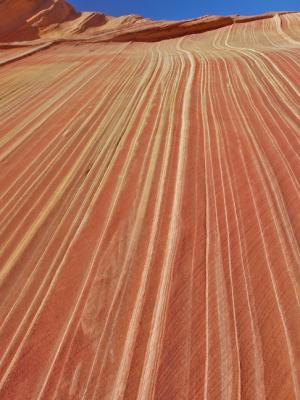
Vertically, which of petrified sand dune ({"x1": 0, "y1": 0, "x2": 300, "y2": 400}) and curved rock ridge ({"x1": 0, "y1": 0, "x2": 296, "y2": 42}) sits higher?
curved rock ridge ({"x1": 0, "y1": 0, "x2": 296, "y2": 42})

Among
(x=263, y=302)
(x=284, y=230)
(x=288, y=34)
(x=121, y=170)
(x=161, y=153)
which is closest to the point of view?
(x=263, y=302)

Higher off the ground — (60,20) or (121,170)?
(60,20)

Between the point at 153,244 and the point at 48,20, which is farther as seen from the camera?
the point at 48,20

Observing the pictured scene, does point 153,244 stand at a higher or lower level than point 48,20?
lower

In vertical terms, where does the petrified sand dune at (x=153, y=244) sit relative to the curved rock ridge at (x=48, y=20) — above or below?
below

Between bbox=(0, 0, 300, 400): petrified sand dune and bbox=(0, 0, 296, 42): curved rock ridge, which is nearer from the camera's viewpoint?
bbox=(0, 0, 300, 400): petrified sand dune

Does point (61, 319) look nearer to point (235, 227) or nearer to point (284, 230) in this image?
point (235, 227)

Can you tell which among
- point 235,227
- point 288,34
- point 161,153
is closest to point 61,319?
point 235,227

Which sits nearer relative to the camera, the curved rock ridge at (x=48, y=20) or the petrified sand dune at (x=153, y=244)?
the petrified sand dune at (x=153, y=244)
